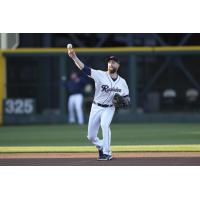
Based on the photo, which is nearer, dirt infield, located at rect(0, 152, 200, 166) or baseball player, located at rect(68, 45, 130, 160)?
dirt infield, located at rect(0, 152, 200, 166)

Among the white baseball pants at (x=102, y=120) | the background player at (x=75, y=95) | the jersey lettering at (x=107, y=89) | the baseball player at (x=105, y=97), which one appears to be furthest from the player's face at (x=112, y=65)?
the background player at (x=75, y=95)

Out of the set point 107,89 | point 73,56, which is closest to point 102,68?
point 107,89

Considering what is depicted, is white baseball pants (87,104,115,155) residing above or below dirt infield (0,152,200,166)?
above

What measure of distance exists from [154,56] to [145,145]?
30.5 feet

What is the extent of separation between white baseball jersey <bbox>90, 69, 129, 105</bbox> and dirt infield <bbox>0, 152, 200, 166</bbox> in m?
1.12

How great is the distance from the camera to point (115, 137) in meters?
17.1

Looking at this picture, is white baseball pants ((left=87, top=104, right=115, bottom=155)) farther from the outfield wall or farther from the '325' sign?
the '325' sign

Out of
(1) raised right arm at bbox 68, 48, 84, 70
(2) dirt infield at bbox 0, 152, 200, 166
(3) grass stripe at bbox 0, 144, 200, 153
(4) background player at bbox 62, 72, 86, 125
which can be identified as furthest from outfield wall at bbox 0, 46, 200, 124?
(1) raised right arm at bbox 68, 48, 84, 70

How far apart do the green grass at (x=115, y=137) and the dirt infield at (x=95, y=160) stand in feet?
2.82

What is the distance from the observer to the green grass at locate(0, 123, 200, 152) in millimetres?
14383

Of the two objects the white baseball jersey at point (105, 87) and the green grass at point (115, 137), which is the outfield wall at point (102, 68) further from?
the white baseball jersey at point (105, 87)

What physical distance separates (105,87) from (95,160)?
4.41 ft

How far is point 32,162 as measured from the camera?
1135 cm

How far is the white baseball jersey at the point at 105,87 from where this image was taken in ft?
37.6
